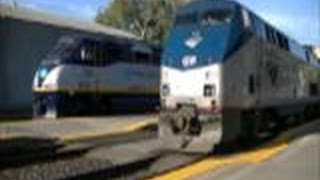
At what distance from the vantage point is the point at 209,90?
61.3ft

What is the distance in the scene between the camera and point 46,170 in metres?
16.6

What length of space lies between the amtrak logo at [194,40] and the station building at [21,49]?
21652 millimetres

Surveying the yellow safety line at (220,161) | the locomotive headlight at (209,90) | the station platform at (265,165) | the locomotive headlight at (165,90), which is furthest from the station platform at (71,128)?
the station platform at (265,165)

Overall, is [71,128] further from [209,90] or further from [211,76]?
[211,76]

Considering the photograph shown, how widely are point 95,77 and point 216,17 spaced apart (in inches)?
516

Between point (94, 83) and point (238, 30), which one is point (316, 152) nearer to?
point (238, 30)

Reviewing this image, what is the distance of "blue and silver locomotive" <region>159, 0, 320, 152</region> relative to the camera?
18641 mm

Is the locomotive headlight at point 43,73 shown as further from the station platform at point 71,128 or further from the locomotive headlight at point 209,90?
the locomotive headlight at point 209,90

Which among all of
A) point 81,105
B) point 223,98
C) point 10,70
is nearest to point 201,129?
point 223,98

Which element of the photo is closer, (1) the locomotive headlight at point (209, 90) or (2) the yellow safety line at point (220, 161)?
(2) the yellow safety line at point (220, 161)

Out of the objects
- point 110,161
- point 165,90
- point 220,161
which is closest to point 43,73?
point 165,90

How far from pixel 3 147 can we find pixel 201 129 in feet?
16.5

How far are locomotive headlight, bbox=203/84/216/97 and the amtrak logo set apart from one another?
44.5 inches

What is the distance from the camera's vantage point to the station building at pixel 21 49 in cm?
4159
